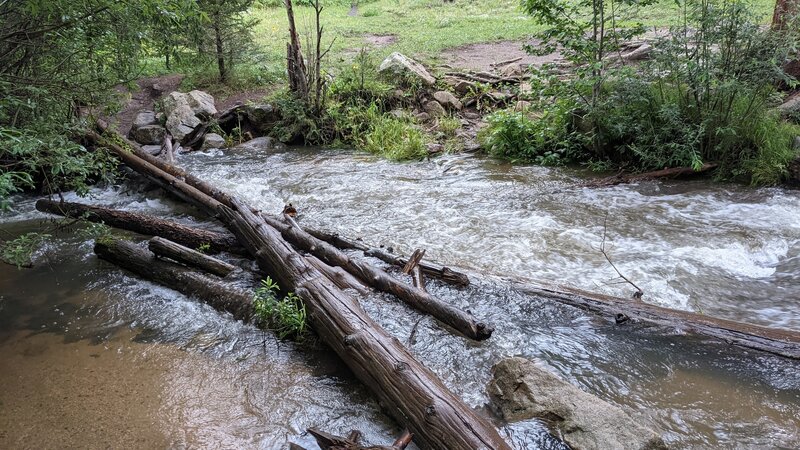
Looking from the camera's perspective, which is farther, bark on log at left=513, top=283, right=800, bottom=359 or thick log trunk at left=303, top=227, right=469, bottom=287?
thick log trunk at left=303, top=227, right=469, bottom=287

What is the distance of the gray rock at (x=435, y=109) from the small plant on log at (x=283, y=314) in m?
8.86

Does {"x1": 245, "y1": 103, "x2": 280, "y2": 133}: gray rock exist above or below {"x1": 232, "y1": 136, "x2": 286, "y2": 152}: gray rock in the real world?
above

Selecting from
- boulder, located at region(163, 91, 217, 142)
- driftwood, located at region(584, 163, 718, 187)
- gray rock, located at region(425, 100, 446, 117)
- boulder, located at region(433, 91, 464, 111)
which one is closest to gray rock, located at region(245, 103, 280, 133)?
boulder, located at region(163, 91, 217, 142)

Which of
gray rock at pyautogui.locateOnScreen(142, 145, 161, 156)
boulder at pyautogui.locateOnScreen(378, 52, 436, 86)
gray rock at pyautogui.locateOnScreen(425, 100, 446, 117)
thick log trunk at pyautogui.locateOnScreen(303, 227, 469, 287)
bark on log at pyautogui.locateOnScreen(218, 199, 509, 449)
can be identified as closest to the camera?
bark on log at pyautogui.locateOnScreen(218, 199, 509, 449)

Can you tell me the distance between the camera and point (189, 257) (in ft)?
17.6

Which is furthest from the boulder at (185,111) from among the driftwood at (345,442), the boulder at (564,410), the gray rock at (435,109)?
the boulder at (564,410)

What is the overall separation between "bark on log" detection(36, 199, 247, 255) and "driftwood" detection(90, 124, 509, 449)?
0.60 m

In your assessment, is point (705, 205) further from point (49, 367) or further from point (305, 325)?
point (49, 367)

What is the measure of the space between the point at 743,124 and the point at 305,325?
7571 mm

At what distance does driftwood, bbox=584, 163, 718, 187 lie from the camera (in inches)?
321

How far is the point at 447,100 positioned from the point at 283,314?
9.64 m

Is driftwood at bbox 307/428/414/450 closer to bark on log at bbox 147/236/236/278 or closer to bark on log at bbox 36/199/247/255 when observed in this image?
bark on log at bbox 147/236/236/278

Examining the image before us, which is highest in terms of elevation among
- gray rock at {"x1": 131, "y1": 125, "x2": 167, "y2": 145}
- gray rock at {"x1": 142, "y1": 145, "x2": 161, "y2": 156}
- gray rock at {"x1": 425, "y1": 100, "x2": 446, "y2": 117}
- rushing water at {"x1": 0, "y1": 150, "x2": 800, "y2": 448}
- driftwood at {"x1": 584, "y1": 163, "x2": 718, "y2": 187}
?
gray rock at {"x1": 425, "y1": 100, "x2": 446, "y2": 117}

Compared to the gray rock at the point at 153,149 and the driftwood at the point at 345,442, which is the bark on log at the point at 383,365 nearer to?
the driftwood at the point at 345,442
